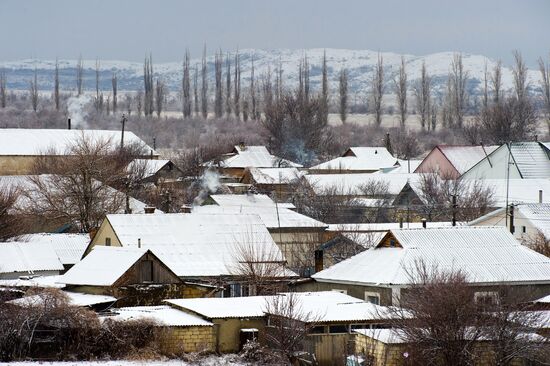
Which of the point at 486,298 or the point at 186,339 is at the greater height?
the point at 486,298

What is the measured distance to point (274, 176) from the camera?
222 feet

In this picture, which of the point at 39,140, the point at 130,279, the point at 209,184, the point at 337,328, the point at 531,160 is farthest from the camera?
the point at 39,140

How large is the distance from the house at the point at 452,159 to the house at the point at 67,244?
96.3ft

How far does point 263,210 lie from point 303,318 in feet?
64.7

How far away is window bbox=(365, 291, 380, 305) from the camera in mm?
27781

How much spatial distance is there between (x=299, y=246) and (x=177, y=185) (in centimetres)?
2665

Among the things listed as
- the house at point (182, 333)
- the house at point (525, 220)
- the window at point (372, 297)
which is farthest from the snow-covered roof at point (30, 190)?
the house at point (182, 333)

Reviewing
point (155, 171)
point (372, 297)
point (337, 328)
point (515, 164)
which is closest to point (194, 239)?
point (372, 297)

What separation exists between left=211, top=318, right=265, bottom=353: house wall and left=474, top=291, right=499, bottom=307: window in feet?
14.8

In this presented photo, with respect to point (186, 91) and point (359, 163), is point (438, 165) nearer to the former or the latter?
point (359, 163)

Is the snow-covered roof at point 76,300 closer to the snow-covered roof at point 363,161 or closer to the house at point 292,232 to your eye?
the house at point 292,232

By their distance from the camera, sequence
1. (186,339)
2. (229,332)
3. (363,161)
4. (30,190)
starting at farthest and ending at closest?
(363,161)
(30,190)
(229,332)
(186,339)

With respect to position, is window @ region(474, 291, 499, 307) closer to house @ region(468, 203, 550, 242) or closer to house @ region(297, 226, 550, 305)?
house @ region(297, 226, 550, 305)

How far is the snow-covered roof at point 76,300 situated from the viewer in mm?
25372
